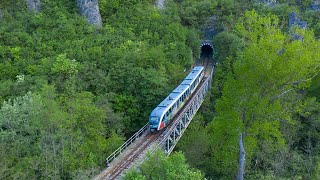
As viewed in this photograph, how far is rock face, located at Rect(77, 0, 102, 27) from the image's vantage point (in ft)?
132

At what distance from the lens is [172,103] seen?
1123 inches

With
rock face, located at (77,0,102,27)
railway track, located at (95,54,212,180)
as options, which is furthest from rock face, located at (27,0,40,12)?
railway track, located at (95,54,212,180)

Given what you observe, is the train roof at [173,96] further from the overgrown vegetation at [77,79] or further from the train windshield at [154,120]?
the overgrown vegetation at [77,79]

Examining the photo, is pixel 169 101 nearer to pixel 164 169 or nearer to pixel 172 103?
pixel 172 103

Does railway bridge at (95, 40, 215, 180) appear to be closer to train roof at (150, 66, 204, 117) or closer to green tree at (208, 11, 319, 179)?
train roof at (150, 66, 204, 117)

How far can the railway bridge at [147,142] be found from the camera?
22322 millimetres

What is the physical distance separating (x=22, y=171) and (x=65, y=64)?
41.0 ft

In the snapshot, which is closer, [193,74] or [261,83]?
[261,83]

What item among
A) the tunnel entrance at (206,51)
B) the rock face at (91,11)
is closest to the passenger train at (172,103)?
the rock face at (91,11)

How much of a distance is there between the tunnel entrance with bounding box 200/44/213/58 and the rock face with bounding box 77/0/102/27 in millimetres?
18421

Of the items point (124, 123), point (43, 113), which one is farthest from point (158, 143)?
point (43, 113)

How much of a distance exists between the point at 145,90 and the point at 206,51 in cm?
2463

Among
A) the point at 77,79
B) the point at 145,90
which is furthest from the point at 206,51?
the point at 77,79

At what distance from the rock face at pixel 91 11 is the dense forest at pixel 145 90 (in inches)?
28.0
